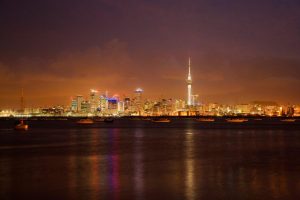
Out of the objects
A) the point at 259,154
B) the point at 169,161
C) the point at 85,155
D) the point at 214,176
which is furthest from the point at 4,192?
the point at 259,154

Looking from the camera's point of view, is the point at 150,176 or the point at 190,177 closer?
the point at 190,177

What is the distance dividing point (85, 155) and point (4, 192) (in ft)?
49.2

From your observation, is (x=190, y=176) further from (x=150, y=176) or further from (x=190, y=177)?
(x=150, y=176)

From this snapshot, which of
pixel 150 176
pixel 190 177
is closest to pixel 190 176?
pixel 190 177

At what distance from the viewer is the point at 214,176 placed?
21.2 m

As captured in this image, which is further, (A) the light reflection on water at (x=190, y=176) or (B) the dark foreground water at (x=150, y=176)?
(B) the dark foreground water at (x=150, y=176)

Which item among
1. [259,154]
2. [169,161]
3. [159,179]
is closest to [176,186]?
[159,179]

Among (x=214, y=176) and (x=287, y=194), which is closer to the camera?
(x=287, y=194)

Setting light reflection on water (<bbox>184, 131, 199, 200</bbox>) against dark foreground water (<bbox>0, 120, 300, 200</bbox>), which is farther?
dark foreground water (<bbox>0, 120, 300, 200</bbox>)

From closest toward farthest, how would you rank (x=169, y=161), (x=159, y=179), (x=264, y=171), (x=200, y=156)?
(x=159, y=179)
(x=264, y=171)
(x=169, y=161)
(x=200, y=156)

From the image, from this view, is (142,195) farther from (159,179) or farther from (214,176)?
(214,176)

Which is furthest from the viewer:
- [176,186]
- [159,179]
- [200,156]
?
[200,156]

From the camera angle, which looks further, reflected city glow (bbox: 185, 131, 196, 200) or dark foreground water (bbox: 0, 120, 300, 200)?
dark foreground water (bbox: 0, 120, 300, 200)

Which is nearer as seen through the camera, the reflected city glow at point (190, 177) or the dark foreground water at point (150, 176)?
the reflected city glow at point (190, 177)
